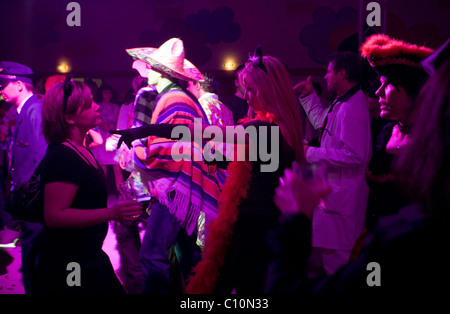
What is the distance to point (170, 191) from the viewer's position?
2.67 metres

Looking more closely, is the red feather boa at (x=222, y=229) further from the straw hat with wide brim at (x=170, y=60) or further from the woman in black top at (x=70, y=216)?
the straw hat with wide brim at (x=170, y=60)

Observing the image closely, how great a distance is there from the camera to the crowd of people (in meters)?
0.91

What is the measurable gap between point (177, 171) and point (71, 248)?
3.36 ft

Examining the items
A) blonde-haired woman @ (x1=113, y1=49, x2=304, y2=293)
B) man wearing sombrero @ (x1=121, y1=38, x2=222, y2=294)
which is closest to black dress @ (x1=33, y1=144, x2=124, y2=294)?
blonde-haired woman @ (x1=113, y1=49, x2=304, y2=293)

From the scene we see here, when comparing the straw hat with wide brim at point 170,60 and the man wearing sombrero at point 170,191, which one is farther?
the straw hat with wide brim at point 170,60

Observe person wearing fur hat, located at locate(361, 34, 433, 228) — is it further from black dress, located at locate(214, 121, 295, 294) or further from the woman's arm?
the woman's arm

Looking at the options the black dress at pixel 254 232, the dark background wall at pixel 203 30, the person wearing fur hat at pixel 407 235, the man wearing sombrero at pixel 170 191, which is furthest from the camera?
the dark background wall at pixel 203 30

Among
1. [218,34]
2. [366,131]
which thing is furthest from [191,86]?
[218,34]

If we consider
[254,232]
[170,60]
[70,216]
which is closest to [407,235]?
[254,232]

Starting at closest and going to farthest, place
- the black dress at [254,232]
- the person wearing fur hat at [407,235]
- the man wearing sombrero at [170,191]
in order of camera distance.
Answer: the person wearing fur hat at [407,235] → the black dress at [254,232] → the man wearing sombrero at [170,191]

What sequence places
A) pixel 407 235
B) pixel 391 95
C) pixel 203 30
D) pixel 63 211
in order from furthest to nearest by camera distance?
pixel 203 30
pixel 391 95
pixel 63 211
pixel 407 235

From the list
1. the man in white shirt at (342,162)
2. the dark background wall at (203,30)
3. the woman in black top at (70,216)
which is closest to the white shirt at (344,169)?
the man in white shirt at (342,162)

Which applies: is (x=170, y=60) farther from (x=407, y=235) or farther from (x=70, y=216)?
(x=407, y=235)

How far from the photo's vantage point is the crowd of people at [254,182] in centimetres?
91
